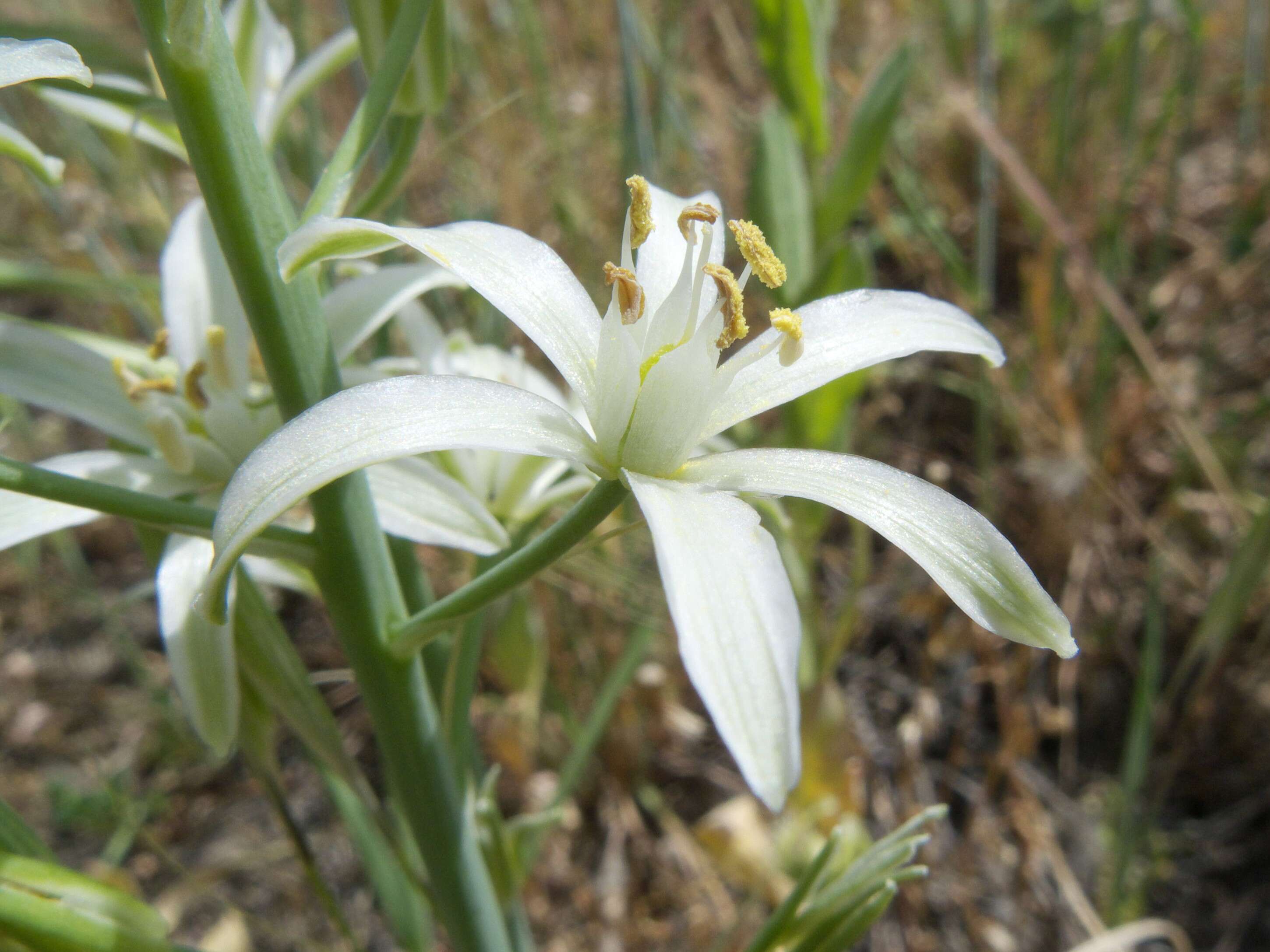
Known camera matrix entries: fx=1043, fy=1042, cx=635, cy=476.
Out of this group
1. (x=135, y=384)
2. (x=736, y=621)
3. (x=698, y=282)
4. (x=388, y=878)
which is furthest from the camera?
(x=388, y=878)

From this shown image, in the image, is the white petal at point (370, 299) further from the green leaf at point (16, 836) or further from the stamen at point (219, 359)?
the green leaf at point (16, 836)

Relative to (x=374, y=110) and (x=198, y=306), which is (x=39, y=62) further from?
(x=198, y=306)

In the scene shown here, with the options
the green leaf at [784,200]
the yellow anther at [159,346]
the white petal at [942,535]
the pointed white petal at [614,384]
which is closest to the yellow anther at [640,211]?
the pointed white petal at [614,384]

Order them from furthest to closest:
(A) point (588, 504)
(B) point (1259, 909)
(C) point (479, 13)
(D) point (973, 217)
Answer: (C) point (479, 13), (D) point (973, 217), (B) point (1259, 909), (A) point (588, 504)

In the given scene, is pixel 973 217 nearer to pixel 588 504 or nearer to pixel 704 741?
pixel 704 741

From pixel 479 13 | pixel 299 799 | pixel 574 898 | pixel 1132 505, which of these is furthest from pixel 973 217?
pixel 299 799

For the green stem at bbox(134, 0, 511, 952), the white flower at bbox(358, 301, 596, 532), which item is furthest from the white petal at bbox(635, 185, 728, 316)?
the green stem at bbox(134, 0, 511, 952)

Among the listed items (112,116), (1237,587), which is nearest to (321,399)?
(112,116)
